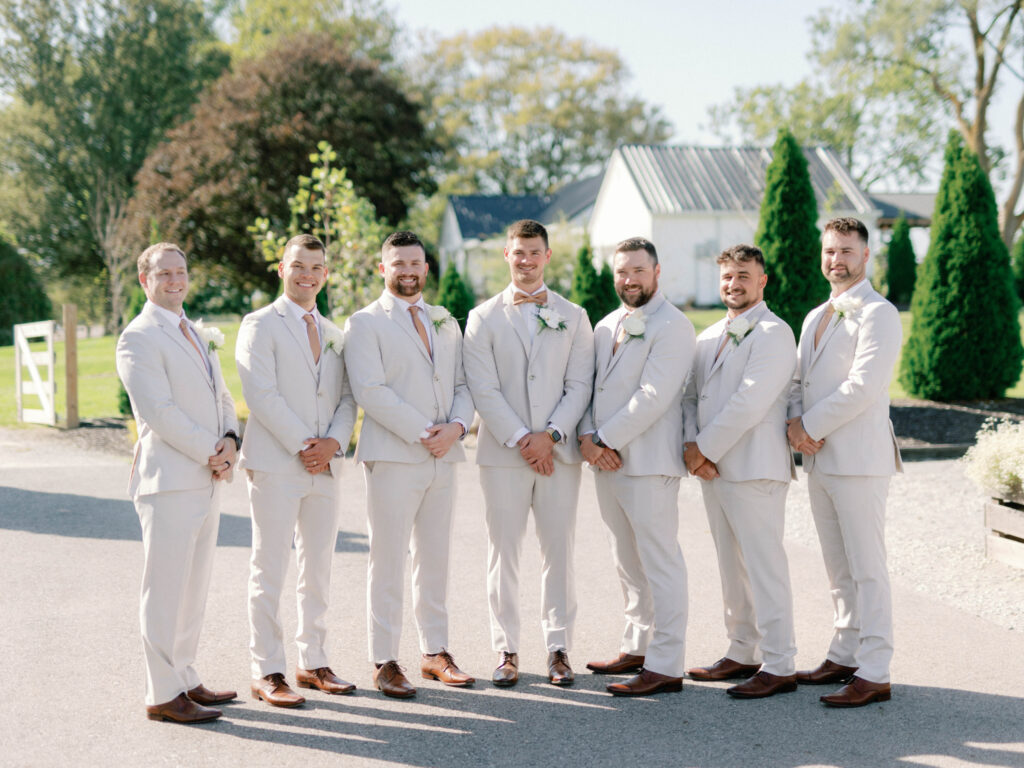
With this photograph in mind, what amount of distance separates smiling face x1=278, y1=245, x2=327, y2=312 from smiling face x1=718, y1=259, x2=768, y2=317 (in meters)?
2.23

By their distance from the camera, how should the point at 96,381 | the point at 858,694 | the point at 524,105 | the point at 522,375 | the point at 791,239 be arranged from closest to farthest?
1. the point at 858,694
2. the point at 522,375
3. the point at 791,239
4. the point at 96,381
5. the point at 524,105

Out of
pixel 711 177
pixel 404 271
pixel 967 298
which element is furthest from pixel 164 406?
pixel 711 177

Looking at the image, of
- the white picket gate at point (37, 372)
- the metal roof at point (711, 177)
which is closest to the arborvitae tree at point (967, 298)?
the white picket gate at point (37, 372)

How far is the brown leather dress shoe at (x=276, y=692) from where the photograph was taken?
478cm

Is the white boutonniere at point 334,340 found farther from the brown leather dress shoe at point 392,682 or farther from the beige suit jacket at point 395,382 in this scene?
the brown leather dress shoe at point 392,682

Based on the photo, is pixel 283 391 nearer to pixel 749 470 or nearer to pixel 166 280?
pixel 166 280

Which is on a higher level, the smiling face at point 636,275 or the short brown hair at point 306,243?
the short brown hair at point 306,243

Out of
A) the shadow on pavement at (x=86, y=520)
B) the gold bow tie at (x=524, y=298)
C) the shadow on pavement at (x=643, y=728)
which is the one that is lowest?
the shadow on pavement at (x=643, y=728)

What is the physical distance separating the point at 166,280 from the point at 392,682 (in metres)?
2.37

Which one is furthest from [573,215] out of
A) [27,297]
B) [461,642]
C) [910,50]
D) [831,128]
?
[461,642]

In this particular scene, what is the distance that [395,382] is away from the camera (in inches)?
208

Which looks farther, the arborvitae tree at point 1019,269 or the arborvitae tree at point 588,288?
the arborvitae tree at point 1019,269

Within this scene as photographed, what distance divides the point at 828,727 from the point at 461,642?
2.22 meters

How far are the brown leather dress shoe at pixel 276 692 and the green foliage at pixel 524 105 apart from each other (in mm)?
49207
